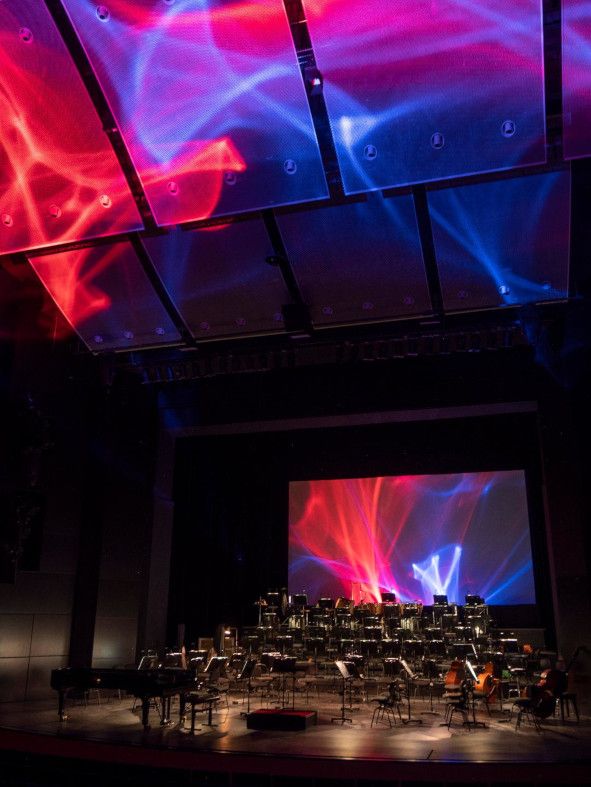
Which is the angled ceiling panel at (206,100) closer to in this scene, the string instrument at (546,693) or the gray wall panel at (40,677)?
the string instrument at (546,693)

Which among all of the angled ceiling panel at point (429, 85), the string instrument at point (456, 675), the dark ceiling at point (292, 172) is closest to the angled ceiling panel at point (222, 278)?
the dark ceiling at point (292, 172)

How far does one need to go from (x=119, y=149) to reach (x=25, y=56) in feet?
3.81

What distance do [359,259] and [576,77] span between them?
2957 millimetres

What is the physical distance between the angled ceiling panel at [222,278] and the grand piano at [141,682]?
4.23 m

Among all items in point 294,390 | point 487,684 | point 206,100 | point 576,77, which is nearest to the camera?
point 576,77

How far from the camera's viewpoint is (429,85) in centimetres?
629

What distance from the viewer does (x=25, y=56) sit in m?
6.45

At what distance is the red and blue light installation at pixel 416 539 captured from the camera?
11.6 metres

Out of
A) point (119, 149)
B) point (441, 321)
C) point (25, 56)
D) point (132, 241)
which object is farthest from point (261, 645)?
point (25, 56)

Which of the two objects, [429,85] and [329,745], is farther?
[429,85]

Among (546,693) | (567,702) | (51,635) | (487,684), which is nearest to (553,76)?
(546,693)

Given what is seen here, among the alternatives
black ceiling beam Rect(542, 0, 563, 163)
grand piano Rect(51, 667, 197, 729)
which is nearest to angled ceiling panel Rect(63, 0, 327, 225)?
black ceiling beam Rect(542, 0, 563, 163)

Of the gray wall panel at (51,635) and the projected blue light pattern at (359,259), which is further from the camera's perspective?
the gray wall panel at (51,635)

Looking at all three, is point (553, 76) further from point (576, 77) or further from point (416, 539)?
point (416, 539)
